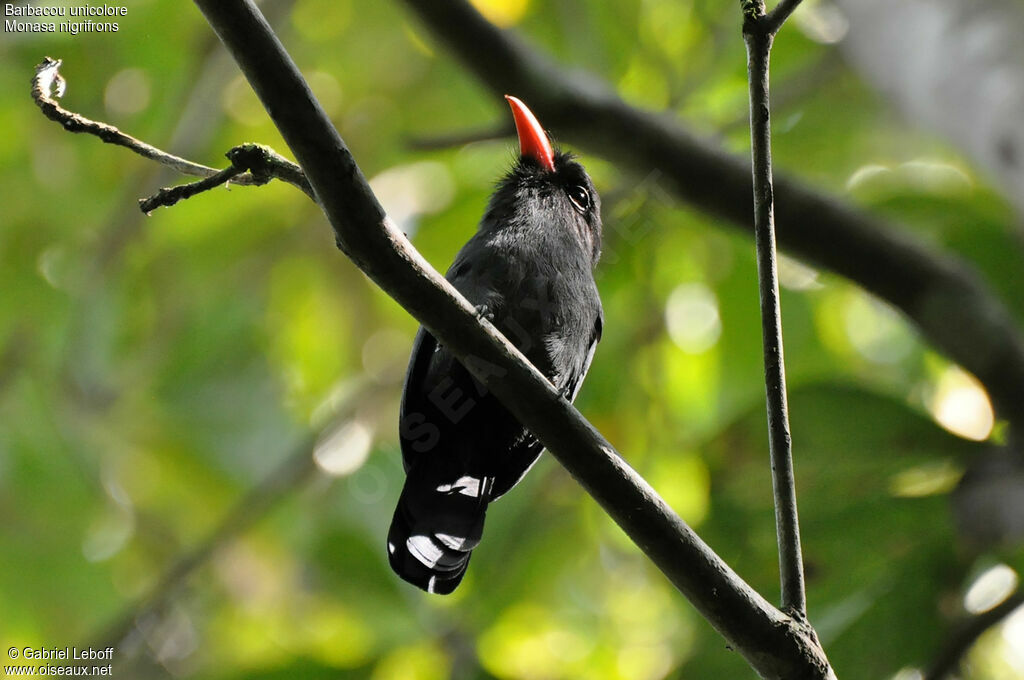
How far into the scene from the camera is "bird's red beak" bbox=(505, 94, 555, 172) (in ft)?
9.12

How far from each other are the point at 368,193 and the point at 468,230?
248 cm

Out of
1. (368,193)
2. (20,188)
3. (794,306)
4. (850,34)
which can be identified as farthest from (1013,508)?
(20,188)

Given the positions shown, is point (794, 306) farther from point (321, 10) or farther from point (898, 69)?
point (321, 10)

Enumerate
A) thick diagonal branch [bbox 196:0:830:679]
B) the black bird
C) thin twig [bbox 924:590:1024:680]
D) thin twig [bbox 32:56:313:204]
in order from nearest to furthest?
thick diagonal branch [bbox 196:0:830:679] < thin twig [bbox 32:56:313:204] < the black bird < thin twig [bbox 924:590:1024:680]

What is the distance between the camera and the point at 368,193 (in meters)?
1.51

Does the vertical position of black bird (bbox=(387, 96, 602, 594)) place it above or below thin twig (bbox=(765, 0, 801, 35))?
above

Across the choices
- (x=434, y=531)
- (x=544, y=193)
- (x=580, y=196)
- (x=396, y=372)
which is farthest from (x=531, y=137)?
(x=396, y=372)

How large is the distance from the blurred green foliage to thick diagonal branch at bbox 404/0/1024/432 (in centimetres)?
25

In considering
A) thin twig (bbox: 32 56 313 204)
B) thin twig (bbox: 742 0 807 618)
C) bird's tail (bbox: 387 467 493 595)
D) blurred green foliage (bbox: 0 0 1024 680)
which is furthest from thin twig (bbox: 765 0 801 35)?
blurred green foliage (bbox: 0 0 1024 680)

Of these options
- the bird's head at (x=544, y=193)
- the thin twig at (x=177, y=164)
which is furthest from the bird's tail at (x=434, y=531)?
the thin twig at (x=177, y=164)

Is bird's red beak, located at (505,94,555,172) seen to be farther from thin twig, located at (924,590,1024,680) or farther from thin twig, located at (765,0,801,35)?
thin twig, located at (924,590,1024,680)

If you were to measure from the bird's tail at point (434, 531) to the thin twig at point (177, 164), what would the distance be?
0.81 m

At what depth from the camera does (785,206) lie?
311cm

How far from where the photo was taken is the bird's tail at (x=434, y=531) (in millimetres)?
2125
